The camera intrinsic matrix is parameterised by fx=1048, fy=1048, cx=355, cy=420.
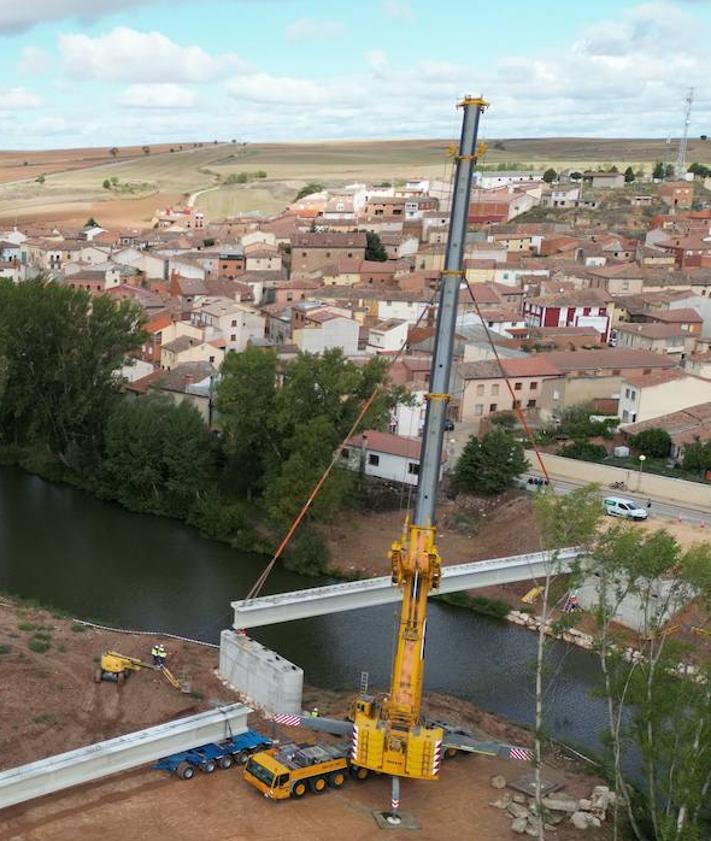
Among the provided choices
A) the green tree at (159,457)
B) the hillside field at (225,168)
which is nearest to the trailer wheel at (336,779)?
the green tree at (159,457)

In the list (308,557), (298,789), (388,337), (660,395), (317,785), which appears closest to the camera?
(298,789)

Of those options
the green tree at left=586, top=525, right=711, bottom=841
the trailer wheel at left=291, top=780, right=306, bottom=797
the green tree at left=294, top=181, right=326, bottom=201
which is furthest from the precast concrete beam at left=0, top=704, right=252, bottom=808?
the green tree at left=294, top=181, right=326, bottom=201

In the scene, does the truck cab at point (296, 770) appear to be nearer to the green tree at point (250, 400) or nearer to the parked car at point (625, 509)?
the parked car at point (625, 509)

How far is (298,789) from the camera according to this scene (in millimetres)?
12297

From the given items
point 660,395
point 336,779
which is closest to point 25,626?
point 336,779

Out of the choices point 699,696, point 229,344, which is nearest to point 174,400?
point 229,344

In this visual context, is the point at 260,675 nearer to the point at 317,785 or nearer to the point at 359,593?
the point at 359,593

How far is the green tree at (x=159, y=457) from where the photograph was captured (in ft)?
80.5

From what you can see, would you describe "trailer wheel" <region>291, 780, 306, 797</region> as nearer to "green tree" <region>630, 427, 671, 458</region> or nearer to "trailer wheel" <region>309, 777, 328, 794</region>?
"trailer wheel" <region>309, 777, 328, 794</region>

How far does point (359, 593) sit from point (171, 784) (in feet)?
15.9

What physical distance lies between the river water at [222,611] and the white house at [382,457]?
3725 mm

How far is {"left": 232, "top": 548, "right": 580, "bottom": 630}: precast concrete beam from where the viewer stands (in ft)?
51.0

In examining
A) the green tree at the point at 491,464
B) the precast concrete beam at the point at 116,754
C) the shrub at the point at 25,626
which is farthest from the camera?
the green tree at the point at 491,464

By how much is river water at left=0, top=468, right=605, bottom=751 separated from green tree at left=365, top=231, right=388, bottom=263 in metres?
29.2
